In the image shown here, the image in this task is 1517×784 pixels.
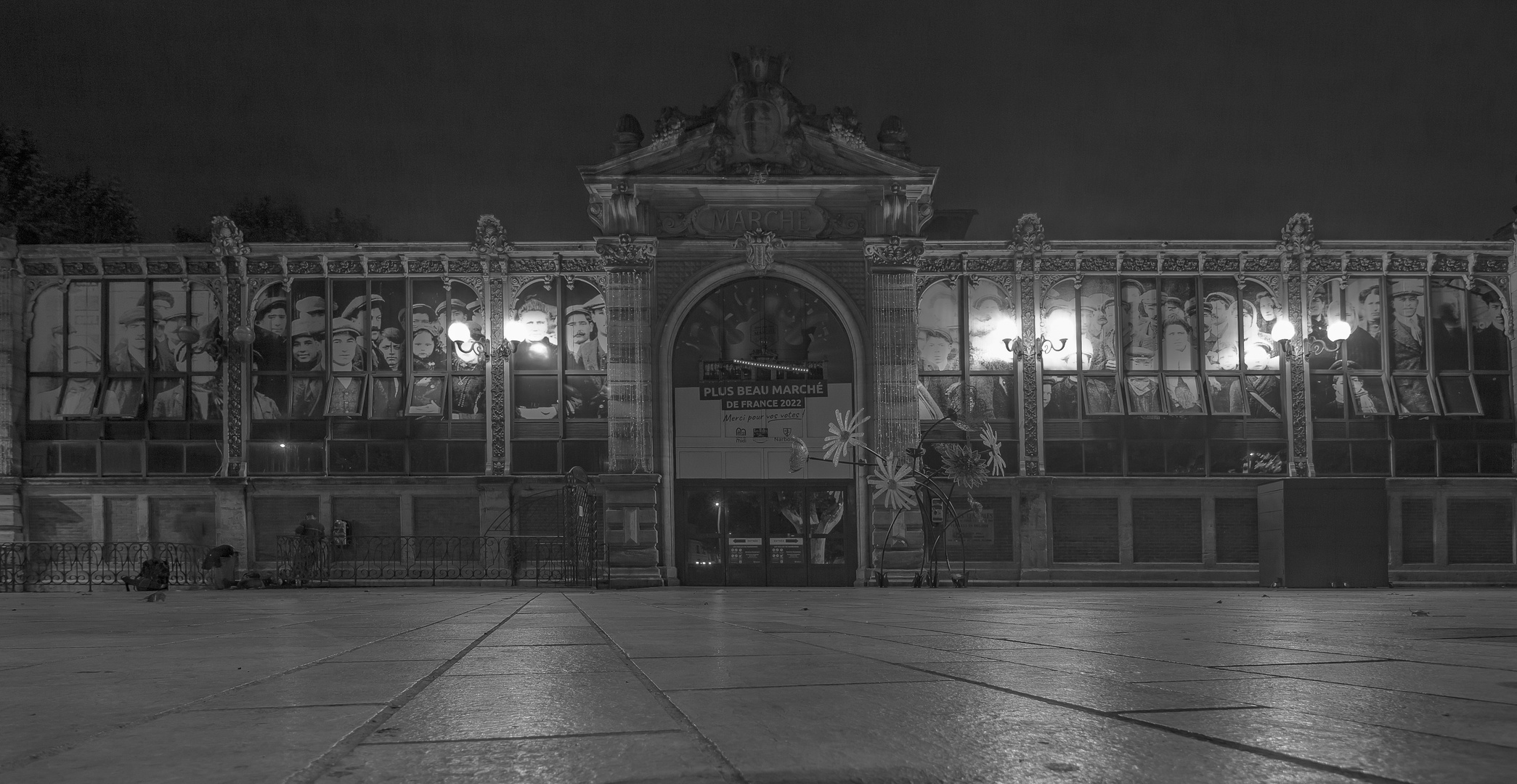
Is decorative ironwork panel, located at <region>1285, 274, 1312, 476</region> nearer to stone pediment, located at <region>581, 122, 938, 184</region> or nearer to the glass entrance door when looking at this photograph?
stone pediment, located at <region>581, 122, 938, 184</region>

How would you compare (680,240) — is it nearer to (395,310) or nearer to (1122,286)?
(395,310)

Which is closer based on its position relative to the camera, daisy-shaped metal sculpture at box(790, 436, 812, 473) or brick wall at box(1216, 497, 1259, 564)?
daisy-shaped metal sculpture at box(790, 436, 812, 473)

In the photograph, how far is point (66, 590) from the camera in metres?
29.0

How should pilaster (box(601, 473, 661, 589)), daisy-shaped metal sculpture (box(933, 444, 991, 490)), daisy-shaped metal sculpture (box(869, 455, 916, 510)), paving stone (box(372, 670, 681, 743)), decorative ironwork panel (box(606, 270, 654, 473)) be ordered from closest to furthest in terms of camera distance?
paving stone (box(372, 670, 681, 743)) → daisy-shaped metal sculpture (box(933, 444, 991, 490)) → daisy-shaped metal sculpture (box(869, 455, 916, 510)) → pilaster (box(601, 473, 661, 589)) → decorative ironwork panel (box(606, 270, 654, 473))

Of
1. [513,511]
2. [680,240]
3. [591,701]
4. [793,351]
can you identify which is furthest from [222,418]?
[591,701]

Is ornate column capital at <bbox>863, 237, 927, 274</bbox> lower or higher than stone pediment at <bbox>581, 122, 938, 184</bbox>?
lower

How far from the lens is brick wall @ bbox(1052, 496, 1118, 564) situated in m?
31.8

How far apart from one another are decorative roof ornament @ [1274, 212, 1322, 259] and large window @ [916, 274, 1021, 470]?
24.3 ft

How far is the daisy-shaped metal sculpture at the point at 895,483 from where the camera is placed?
28.5 m

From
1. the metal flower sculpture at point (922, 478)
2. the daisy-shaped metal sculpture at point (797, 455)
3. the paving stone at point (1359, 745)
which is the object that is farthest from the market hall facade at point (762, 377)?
the paving stone at point (1359, 745)

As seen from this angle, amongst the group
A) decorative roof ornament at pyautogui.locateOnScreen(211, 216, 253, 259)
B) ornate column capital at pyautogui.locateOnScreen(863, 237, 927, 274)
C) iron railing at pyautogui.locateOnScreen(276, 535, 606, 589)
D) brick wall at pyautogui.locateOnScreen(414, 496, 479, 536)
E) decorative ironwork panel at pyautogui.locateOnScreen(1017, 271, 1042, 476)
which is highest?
decorative roof ornament at pyautogui.locateOnScreen(211, 216, 253, 259)

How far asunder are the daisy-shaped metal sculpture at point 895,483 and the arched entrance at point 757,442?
1577mm

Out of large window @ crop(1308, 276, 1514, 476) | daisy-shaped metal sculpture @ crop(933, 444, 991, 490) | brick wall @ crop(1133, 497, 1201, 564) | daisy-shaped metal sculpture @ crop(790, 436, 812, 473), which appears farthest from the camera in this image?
large window @ crop(1308, 276, 1514, 476)

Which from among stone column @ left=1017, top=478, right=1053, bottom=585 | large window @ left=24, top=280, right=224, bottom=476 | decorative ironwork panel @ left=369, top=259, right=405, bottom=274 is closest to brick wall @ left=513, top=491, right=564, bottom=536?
decorative ironwork panel @ left=369, top=259, right=405, bottom=274
